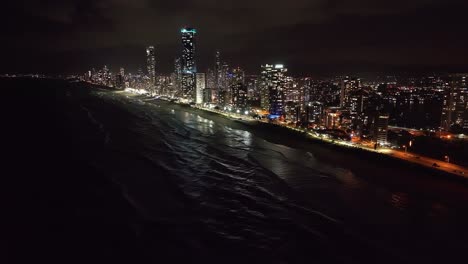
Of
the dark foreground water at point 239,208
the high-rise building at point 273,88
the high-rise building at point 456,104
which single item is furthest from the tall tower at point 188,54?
the dark foreground water at point 239,208

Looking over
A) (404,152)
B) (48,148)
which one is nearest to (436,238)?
(404,152)

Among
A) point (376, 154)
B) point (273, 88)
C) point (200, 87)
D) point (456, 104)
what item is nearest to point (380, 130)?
point (376, 154)

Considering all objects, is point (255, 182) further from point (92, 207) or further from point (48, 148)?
point (48, 148)

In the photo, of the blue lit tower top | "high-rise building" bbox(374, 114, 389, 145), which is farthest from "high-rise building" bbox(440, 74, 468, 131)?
the blue lit tower top

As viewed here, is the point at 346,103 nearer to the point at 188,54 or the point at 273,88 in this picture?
the point at 273,88

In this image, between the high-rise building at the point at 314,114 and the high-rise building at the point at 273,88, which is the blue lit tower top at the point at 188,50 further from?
the high-rise building at the point at 314,114
